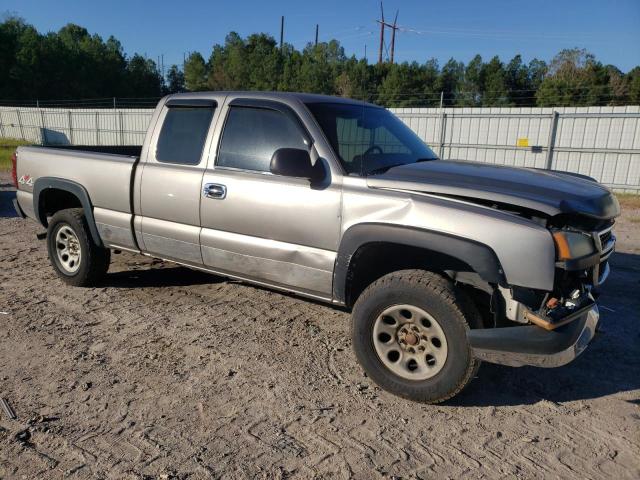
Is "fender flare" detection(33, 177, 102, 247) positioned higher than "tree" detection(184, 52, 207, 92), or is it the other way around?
"tree" detection(184, 52, 207, 92)

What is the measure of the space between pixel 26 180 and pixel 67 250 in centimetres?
92

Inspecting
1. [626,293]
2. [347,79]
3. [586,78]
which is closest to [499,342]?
[626,293]

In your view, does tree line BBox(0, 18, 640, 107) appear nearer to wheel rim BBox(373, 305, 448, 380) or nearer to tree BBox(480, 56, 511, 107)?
tree BBox(480, 56, 511, 107)

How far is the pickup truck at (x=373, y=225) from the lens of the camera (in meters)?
2.89

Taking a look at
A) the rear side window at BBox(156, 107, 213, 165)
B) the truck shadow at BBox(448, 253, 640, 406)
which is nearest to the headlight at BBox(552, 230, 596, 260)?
the truck shadow at BBox(448, 253, 640, 406)

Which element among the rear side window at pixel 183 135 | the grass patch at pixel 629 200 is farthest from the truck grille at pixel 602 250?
the grass patch at pixel 629 200

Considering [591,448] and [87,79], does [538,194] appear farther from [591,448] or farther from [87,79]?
[87,79]

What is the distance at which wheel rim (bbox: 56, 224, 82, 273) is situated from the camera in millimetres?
5293

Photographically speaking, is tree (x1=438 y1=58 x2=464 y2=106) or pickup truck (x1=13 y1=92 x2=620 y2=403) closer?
pickup truck (x1=13 y1=92 x2=620 y2=403)

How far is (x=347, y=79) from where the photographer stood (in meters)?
33.2

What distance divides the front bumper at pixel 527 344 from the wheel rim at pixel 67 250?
13.6 feet

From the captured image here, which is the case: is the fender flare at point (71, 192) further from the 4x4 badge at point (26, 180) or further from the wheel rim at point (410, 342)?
the wheel rim at point (410, 342)

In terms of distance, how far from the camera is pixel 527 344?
285 cm

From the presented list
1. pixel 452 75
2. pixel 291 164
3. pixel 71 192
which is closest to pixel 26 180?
pixel 71 192
